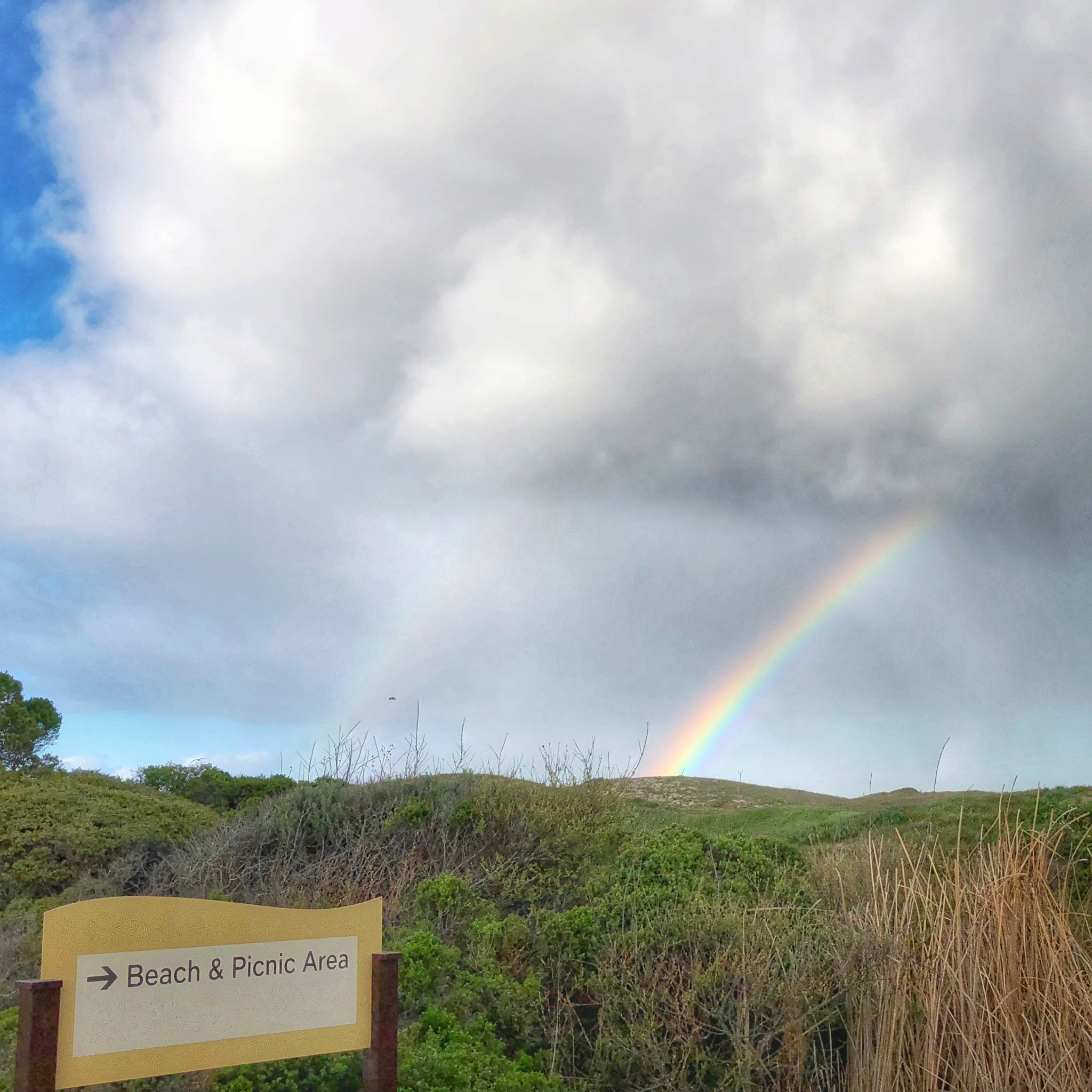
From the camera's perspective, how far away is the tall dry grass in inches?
242

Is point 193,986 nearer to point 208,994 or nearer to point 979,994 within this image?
point 208,994

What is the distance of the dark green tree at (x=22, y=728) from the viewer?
91.5 ft

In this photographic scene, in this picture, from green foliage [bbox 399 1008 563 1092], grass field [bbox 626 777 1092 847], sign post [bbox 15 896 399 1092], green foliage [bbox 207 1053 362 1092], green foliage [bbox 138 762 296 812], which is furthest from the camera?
green foliage [bbox 138 762 296 812]

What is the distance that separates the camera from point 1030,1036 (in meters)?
6.13

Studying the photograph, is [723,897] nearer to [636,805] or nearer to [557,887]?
[557,887]

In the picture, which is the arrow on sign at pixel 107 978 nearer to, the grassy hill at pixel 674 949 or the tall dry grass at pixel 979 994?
the grassy hill at pixel 674 949

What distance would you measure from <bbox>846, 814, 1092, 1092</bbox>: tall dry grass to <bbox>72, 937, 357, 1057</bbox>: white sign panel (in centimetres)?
335

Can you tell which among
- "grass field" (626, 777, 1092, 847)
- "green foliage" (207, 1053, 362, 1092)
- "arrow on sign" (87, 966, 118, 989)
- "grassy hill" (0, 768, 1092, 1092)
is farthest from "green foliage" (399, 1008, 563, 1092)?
"grass field" (626, 777, 1092, 847)

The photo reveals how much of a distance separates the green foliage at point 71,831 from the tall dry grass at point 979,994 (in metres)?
8.98

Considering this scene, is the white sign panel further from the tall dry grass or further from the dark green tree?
the dark green tree

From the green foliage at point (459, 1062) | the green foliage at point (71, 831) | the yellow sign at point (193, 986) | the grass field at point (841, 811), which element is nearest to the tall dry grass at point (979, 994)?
the grass field at point (841, 811)

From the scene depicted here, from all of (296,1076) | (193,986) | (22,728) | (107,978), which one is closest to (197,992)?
(193,986)

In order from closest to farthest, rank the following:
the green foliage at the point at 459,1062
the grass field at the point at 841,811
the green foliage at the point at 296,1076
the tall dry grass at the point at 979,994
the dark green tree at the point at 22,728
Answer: the green foliage at the point at 296,1076 → the green foliage at the point at 459,1062 → the tall dry grass at the point at 979,994 → the grass field at the point at 841,811 → the dark green tree at the point at 22,728

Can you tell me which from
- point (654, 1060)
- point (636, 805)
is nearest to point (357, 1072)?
point (654, 1060)
